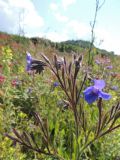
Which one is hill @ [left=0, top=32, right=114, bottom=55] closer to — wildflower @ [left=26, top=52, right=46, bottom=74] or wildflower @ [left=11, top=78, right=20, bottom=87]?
wildflower @ [left=26, top=52, right=46, bottom=74]

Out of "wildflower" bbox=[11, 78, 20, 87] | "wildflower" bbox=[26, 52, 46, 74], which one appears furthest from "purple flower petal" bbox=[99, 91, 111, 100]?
"wildflower" bbox=[11, 78, 20, 87]

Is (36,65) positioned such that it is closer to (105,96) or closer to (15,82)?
(105,96)

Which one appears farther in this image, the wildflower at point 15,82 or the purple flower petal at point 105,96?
the wildflower at point 15,82

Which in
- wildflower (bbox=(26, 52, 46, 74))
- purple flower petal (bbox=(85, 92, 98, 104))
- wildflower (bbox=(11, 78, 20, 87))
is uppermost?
wildflower (bbox=(26, 52, 46, 74))

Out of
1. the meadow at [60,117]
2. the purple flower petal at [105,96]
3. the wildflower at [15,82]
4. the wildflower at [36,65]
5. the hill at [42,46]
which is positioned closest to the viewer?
the purple flower petal at [105,96]

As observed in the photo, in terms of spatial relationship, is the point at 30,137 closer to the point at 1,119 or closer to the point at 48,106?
the point at 1,119

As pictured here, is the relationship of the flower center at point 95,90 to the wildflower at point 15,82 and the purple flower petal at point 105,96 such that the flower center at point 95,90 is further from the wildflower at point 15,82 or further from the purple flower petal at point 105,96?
the wildflower at point 15,82

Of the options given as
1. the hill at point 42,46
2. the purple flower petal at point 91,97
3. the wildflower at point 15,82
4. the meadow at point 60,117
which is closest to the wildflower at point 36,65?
the meadow at point 60,117

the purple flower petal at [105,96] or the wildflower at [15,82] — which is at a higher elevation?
the purple flower petal at [105,96]

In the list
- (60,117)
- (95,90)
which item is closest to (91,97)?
(95,90)

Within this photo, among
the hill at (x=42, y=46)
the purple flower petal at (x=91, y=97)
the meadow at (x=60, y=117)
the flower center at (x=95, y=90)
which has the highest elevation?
the flower center at (x=95, y=90)

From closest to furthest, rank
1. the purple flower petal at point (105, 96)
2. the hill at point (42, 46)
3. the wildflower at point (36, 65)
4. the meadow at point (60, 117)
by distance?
the purple flower petal at point (105, 96) < the meadow at point (60, 117) < the wildflower at point (36, 65) < the hill at point (42, 46)

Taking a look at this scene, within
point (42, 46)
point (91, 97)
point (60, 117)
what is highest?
point (91, 97)

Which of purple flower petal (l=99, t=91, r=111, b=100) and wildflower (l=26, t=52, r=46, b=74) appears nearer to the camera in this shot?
purple flower petal (l=99, t=91, r=111, b=100)
